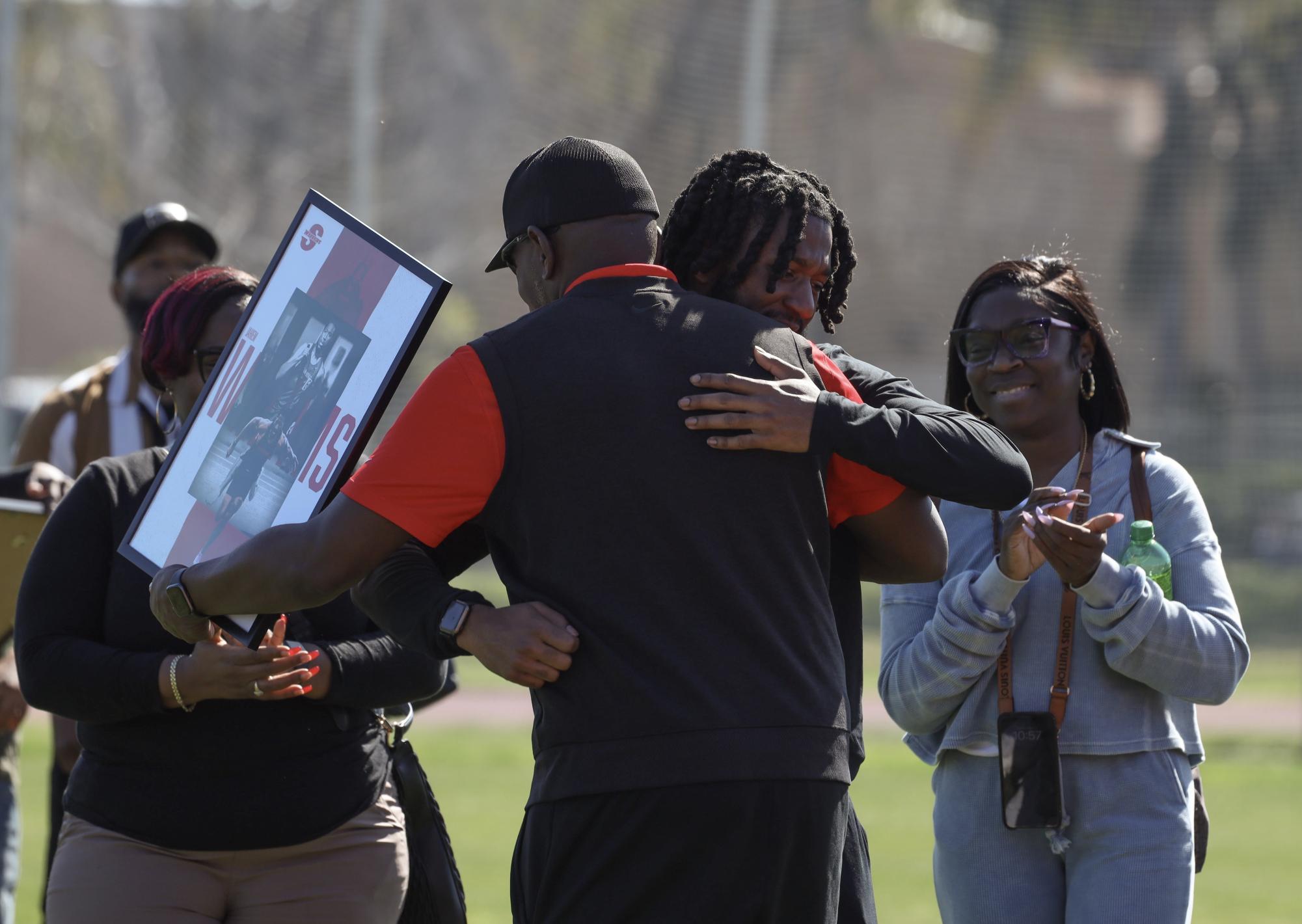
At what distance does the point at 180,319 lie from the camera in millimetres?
3623

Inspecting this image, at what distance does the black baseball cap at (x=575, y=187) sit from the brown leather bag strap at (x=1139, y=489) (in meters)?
1.52

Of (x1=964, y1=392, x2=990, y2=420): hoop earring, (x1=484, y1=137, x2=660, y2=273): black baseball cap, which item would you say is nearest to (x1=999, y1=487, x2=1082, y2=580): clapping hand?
(x1=964, y1=392, x2=990, y2=420): hoop earring

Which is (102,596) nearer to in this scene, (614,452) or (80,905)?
(80,905)

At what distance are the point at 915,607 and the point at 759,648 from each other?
1357 mm

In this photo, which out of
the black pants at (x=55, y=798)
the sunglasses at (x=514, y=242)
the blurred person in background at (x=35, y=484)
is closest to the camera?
the sunglasses at (x=514, y=242)

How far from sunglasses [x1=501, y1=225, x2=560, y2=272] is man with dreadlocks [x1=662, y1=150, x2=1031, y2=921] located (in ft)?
1.16

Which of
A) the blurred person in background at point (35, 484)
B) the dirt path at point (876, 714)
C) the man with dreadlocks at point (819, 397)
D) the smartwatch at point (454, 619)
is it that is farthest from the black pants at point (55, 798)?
the dirt path at point (876, 714)

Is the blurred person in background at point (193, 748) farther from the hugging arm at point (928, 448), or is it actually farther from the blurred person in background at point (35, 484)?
the hugging arm at point (928, 448)

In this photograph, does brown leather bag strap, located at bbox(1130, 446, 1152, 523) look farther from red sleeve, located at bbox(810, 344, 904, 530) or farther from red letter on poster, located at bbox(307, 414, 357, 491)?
red letter on poster, located at bbox(307, 414, 357, 491)

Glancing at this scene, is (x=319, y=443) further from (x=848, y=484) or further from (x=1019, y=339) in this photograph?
(x=1019, y=339)

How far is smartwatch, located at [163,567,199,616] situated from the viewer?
294 centimetres

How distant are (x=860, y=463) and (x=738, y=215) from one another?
1.92ft

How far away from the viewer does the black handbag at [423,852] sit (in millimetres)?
3590

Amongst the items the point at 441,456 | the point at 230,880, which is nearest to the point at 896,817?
the point at 230,880
